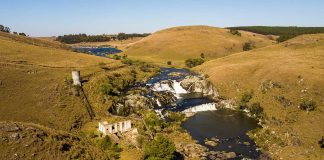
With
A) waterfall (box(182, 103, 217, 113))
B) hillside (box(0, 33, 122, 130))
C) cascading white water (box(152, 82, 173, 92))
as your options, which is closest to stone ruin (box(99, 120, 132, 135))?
hillside (box(0, 33, 122, 130))

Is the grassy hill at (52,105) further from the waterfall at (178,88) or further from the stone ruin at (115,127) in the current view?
the waterfall at (178,88)

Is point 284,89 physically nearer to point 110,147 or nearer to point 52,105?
point 110,147

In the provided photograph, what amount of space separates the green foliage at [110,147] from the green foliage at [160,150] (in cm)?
538

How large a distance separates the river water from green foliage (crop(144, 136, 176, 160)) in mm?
12260

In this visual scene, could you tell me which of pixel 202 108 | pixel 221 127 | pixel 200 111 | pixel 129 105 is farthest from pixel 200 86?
pixel 221 127

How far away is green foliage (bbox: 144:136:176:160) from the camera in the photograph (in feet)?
162

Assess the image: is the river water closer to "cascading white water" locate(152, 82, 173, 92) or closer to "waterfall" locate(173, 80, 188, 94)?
"waterfall" locate(173, 80, 188, 94)

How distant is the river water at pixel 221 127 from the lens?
60.3 metres

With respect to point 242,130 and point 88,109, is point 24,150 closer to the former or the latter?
point 88,109

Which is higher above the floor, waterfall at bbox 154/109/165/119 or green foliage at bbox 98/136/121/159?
green foliage at bbox 98/136/121/159

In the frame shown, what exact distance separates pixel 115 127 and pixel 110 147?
7.36 metres

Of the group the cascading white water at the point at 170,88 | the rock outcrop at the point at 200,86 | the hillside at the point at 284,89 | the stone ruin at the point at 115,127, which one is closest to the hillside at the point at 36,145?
the stone ruin at the point at 115,127

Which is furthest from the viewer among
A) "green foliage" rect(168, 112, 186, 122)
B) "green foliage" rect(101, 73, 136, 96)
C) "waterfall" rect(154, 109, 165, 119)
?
"green foliage" rect(101, 73, 136, 96)

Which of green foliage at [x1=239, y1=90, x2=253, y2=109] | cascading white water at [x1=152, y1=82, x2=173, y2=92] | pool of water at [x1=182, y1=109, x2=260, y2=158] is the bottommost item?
pool of water at [x1=182, y1=109, x2=260, y2=158]
